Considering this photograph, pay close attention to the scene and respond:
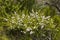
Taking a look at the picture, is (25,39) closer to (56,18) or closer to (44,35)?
(44,35)

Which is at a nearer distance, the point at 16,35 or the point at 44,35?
the point at 44,35

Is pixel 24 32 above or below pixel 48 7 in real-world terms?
below

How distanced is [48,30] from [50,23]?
151 millimetres

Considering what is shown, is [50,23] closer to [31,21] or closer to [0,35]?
[31,21]

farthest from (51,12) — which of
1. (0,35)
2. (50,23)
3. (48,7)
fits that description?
(0,35)

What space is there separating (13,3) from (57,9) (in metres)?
1.06

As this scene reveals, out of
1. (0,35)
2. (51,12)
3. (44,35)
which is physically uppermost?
(51,12)

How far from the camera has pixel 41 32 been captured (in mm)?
3932

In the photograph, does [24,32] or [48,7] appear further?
[48,7]

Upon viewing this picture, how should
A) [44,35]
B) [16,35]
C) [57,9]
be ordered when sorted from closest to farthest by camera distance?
1. [44,35]
2. [16,35]
3. [57,9]

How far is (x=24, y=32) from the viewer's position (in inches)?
154

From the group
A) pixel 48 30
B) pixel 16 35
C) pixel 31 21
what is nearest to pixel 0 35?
pixel 16 35

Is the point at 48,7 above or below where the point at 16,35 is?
above

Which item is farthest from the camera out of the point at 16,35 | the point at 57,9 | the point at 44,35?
the point at 57,9
